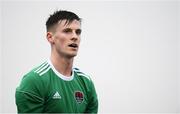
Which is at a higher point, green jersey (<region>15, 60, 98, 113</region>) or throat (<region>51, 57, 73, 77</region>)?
throat (<region>51, 57, 73, 77</region>)

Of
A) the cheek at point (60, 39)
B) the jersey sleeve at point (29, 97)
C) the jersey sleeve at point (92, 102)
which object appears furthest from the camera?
the jersey sleeve at point (92, 102)

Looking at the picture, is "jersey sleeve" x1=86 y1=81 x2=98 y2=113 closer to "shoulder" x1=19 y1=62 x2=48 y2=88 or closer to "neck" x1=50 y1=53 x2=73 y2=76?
"neck" x1=50 y1=53 x2=73 y2=76

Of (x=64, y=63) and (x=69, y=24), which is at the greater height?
(x=69, y=24)

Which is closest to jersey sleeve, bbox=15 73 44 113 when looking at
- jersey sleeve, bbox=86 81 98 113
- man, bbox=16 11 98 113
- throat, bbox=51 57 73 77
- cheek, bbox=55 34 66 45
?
man, bbox=16 11 98 113

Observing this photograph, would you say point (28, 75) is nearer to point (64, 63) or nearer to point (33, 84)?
point (33, 84)

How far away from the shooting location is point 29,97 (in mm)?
3080

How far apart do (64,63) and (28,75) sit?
406mm

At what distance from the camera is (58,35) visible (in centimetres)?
339

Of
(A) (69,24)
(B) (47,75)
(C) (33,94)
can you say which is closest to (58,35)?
(A) (69,24)

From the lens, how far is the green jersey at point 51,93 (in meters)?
3.10

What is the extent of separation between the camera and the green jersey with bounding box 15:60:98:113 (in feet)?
10.2

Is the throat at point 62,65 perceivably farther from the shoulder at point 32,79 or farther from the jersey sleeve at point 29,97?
the jersey sleeve at point 29,97

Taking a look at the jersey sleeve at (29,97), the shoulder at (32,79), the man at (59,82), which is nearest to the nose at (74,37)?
the man at (59,82)

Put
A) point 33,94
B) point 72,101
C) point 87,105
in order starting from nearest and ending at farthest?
point 33,94, point 72,101, point 87,105
